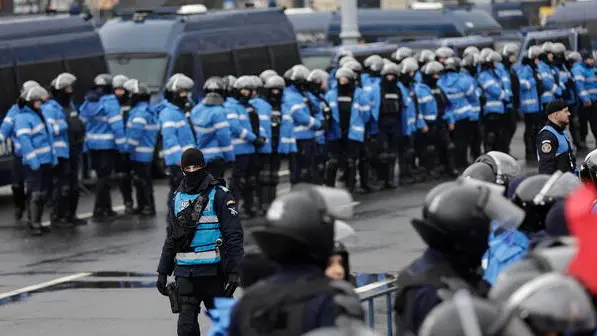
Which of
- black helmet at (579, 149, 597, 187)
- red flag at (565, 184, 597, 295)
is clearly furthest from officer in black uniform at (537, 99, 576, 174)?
red flag at (565, 184, 597, 295)

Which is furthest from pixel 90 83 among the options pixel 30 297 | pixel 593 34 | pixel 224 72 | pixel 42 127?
pixel 593 34

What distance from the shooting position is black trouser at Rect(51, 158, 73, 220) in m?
20.4

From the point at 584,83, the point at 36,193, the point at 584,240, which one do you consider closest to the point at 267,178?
the point at 36,193

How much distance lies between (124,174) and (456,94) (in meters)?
5.82

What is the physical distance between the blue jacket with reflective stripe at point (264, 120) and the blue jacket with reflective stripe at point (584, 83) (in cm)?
832

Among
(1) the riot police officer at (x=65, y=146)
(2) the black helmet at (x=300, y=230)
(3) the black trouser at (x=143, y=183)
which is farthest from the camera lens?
(3) the black trouser at (x=143, y=183)

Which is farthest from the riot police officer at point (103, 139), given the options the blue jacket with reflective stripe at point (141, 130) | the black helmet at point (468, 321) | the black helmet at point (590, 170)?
the black helmet at point (468, 321)

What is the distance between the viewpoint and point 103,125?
21047 mm

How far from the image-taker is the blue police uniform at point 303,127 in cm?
2112

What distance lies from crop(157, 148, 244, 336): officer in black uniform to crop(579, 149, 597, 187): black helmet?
2371mm

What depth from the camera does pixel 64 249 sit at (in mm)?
18531

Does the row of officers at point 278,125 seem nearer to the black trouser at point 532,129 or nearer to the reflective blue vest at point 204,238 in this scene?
the black trouser at point 532,129

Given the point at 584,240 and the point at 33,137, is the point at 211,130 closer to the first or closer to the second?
the point at 33,137

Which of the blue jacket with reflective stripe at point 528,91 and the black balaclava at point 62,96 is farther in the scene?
the blue jacket with reflective stripe at point 528,91
